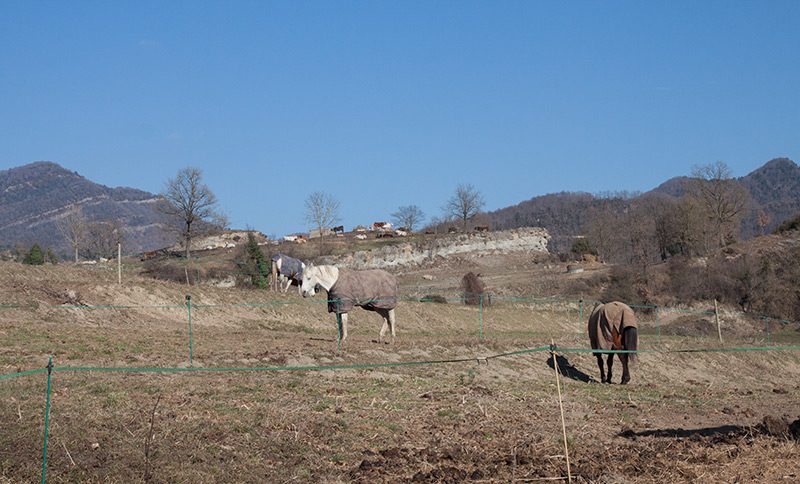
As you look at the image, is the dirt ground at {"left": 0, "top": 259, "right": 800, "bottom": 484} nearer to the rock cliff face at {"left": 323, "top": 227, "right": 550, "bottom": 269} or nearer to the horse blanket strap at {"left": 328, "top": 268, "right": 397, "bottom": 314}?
the horse blanket strap at {"left": 328, "top": 268, "right": 397, "bottom": 314}

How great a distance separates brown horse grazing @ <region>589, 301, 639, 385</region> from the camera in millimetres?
14891

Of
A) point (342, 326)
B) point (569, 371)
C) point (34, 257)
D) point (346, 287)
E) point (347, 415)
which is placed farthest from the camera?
point (34, 257)

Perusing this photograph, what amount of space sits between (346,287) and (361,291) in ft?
1.33

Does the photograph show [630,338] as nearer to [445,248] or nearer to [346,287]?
[346,287]

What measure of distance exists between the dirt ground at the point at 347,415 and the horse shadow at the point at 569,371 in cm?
8

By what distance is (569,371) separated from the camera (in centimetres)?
1623

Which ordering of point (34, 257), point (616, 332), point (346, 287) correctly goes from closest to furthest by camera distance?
point (616, 332) < point (346, 287) < point (34, 257)

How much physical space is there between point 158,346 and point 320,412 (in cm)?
606

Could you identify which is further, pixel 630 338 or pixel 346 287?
pixel 346 287

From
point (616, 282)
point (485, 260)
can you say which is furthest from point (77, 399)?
point (485, 260)

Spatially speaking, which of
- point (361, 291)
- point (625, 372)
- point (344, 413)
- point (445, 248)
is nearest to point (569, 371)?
point (625, 372)

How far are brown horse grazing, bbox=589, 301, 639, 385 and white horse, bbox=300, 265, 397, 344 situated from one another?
17.7 feet

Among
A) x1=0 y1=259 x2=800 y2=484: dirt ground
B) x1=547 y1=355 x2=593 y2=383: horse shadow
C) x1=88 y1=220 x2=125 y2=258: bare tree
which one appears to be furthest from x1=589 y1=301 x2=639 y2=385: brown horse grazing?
x1=88 y1=220 x2=125 y2=258: bare tree

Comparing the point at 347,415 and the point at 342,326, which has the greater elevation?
the point at 342,326
